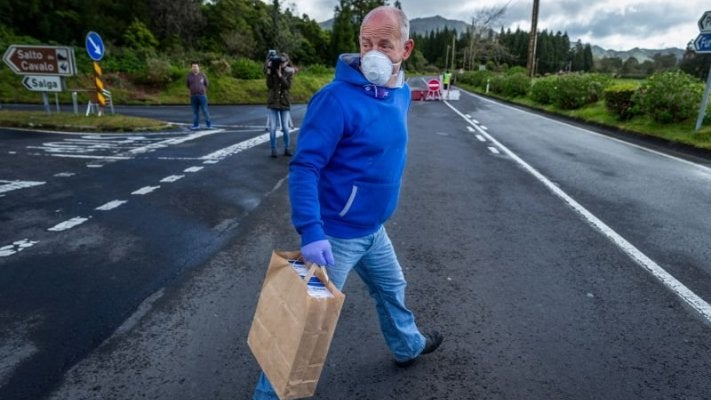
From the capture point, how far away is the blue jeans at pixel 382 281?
2.10 metres

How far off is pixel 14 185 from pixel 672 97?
52.8ft

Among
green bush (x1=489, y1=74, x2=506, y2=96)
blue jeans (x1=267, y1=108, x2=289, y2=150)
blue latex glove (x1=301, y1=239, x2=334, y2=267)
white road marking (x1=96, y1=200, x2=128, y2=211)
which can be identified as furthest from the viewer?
green bush (x1=489, y1=74, x2=506, y2=96)

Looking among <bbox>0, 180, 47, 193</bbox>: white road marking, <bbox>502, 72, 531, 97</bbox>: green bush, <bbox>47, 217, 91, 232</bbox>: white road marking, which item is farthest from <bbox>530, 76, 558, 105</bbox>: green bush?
<bbox>47, 217, 91, 232</bbox>: white road marking

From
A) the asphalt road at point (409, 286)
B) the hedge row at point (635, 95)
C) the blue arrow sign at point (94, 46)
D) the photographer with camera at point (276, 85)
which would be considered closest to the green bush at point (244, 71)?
the blue arrow sign at point (94, 46)

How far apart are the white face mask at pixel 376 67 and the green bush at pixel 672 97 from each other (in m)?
14.8

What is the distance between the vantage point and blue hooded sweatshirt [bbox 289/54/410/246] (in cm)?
181

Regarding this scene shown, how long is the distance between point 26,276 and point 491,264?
13.0 ft

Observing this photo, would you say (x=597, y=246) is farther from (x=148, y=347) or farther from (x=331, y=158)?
(x=148, y=347)

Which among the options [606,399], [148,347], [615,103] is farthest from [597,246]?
[615,103]

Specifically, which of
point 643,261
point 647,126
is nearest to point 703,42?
point 647,126

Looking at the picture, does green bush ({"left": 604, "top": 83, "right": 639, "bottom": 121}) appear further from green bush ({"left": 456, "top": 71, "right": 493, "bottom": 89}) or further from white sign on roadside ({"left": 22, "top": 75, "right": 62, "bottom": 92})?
green bush ({"left": 456, "top": 71, "right": 493, "bottom": 89})

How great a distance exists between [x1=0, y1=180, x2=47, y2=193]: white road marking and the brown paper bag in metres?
6.24

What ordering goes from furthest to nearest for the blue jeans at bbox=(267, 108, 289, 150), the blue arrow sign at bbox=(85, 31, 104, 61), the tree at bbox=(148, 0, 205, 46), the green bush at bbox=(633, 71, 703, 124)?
the tree at bbox=(148, 0, 205, 46)
the green bush at bbox=(633, 71, 703, 124)
the blue arrow sign at bbox=(85, 31, 104, 61)
the blue jeans at bbox=(267, 108, 289, 150)

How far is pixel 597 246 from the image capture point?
4582 millimetres
